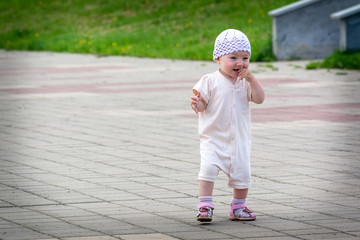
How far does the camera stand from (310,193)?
228 inches

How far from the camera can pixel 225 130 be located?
16.5 feet

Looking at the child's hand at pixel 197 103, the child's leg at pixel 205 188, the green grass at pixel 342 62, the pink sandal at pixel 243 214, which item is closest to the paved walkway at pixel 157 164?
the pink sandal at pixel 243 214

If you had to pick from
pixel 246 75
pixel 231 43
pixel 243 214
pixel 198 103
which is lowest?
pixel 243 214

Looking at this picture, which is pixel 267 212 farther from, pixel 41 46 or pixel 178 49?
pixel 41 46

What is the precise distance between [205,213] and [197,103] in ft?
2.23

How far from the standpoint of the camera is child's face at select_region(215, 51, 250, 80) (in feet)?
16.4

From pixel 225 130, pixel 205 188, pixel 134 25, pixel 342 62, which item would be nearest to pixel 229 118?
pixel 225 130

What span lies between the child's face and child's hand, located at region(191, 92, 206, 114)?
9.3 inches

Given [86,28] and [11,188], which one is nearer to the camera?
[11,188]

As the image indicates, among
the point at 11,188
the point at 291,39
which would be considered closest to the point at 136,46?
the point at 291,39

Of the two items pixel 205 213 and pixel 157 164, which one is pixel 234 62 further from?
pixel 157 164

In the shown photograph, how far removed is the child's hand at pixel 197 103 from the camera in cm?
498

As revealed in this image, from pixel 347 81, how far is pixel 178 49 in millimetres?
9639

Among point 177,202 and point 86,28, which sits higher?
point 86,28
